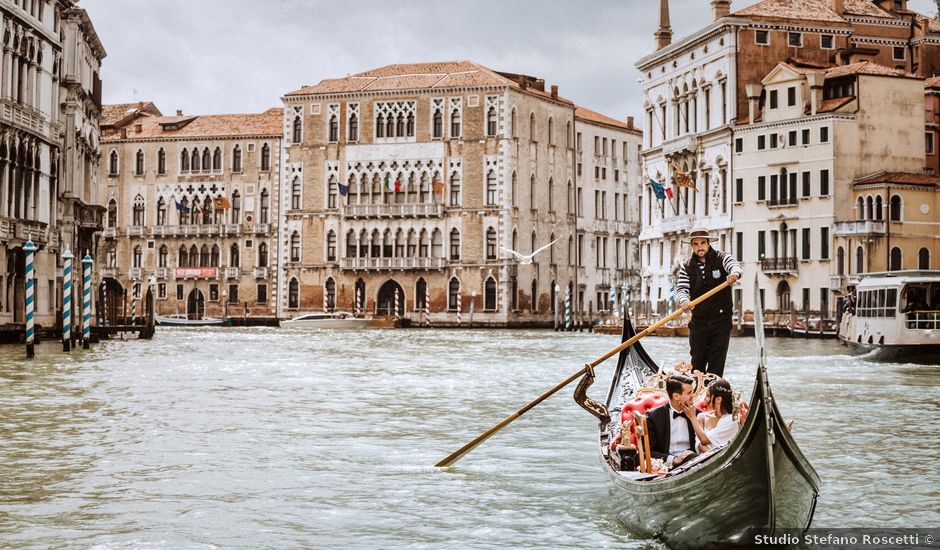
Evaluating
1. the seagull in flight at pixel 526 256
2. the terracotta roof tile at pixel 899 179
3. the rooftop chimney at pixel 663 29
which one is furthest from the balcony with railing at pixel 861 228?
the seagull in flight at pixel 526 256

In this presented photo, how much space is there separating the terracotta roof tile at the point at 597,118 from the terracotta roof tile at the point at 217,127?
13846mm

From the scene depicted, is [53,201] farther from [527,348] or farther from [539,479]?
[539,479]

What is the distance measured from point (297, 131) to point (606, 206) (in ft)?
49.1

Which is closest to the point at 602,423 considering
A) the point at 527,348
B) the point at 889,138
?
the point at 527,348

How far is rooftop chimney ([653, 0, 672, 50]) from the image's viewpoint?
167 ft

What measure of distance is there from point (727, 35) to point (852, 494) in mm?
37009

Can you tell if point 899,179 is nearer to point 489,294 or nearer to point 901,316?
point 901,316

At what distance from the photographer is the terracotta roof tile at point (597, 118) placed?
2313 inches

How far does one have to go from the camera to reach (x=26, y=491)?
8.24 metres

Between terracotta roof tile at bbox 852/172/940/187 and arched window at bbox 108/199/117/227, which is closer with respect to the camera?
terracotta roof tile at bbox 852/172/940/187

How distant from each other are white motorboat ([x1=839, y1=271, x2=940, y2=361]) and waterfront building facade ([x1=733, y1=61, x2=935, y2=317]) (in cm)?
1377

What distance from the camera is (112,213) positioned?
58.8 metres

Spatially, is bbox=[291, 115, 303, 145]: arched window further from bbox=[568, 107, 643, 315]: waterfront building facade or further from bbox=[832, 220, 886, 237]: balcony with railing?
bbox=[832, 220, 886, 237]: balcony with railing

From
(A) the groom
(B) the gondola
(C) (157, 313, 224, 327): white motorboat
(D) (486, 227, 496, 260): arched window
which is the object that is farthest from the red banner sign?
(B) the gondola
